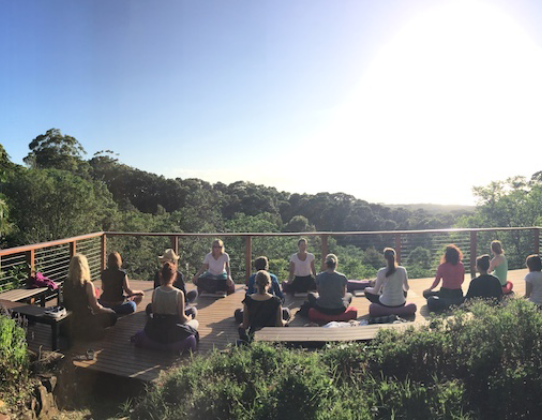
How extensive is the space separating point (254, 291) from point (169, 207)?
3137 centimetres

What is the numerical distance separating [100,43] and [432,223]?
89.5 feet

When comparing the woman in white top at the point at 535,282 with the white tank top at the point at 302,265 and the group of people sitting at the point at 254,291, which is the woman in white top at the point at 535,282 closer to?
the group of people sitting at the point at 254,291

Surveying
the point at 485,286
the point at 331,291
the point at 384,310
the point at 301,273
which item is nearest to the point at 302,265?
the point at 301,273

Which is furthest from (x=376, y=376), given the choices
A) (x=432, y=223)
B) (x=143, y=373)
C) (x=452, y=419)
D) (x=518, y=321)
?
(x=432, y=223)

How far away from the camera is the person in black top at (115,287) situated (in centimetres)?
499

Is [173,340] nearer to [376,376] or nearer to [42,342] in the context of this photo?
[42,342]

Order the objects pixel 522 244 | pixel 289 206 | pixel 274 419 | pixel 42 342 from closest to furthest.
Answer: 1. pixel 274 419
2. pixel 42 342
3. pixel 522 244
4. pixel 289 206

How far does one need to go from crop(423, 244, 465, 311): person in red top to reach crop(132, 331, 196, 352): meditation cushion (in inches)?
133

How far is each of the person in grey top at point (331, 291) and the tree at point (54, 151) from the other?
2375cm

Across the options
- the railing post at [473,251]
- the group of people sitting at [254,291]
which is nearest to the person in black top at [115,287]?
the group of people sitting at [254,291]

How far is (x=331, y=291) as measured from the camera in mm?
4914

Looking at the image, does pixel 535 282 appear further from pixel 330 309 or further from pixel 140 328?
pixel 140 328

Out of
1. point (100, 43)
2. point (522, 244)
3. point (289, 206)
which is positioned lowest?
point (522, 244)

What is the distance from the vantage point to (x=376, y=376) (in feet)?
8.89
